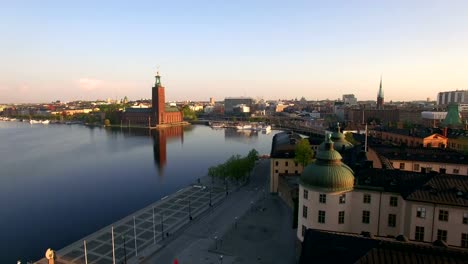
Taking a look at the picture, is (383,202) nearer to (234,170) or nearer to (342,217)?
(342,217)

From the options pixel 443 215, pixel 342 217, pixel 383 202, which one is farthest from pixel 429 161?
pixel 342 217

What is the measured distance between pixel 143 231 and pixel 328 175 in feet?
90.6

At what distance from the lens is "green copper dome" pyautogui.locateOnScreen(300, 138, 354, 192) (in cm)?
3116

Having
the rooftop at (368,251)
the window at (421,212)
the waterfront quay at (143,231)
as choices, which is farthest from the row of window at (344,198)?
the waterfront quay at (143,231)

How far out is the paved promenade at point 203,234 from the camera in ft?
124

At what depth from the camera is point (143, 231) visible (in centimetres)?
4600

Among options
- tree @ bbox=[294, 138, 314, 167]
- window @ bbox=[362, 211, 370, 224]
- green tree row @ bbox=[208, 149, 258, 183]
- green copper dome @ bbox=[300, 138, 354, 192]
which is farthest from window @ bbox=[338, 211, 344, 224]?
green tree row @ bbox=[208, 149, 258, 183]

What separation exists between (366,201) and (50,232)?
144 feet

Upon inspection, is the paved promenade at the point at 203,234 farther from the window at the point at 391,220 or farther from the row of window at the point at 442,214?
the row of window at the point at 442,214

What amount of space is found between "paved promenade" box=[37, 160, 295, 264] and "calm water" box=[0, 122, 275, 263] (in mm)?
6524

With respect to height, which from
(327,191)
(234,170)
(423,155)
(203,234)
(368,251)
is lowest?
(203,234)

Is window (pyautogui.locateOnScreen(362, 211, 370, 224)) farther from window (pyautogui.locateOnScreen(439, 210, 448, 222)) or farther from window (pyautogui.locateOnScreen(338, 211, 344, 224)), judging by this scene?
window (pyautogui.locateOnScreen(439, 210, 448, 222))

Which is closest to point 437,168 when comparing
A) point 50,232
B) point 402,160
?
point 402,160

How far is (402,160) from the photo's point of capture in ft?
175
